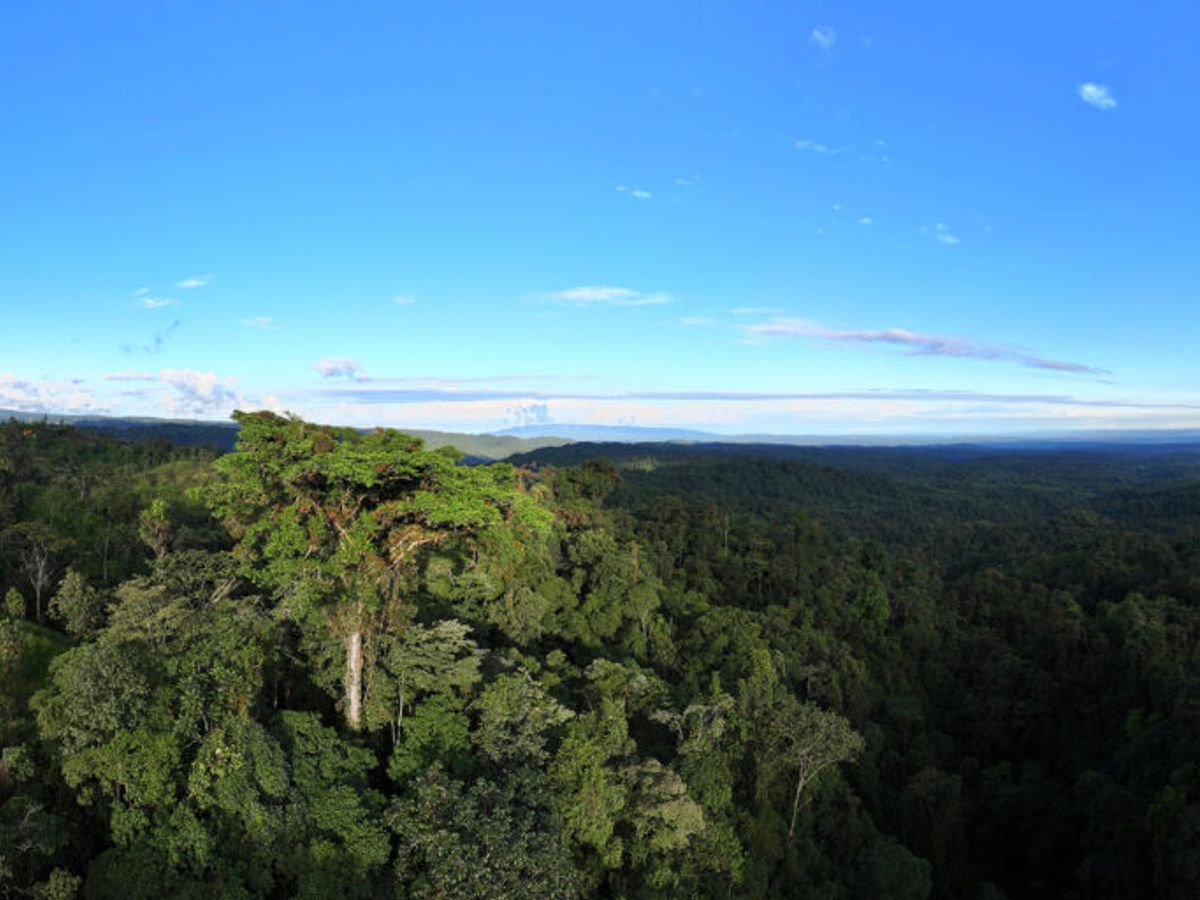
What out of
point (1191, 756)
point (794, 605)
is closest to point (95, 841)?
point (1191, 756)

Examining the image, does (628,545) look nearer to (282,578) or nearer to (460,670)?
(460,670)

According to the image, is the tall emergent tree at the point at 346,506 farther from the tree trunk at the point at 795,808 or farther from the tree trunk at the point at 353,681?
the tree trunk at the point at 795,808

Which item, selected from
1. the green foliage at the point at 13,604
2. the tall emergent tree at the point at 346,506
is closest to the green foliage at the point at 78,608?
the green foliage at the point at 13,604

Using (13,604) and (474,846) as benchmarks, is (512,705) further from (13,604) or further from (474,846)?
(13,604)

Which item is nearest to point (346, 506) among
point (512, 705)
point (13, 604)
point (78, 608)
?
point (512, 705)

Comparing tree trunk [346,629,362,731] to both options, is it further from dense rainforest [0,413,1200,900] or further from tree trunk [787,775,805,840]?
tree trunk [787,775,805,840]

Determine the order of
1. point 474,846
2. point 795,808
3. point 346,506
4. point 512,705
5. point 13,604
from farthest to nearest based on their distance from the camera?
point 795,808
point 13,604
point 512,705
point 346,506
point 474,846
